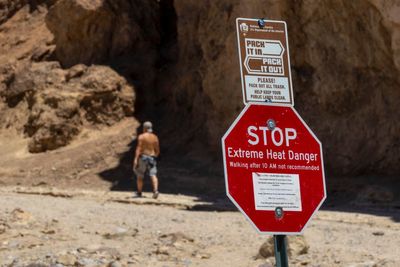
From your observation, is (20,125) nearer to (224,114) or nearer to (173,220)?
(224,114)

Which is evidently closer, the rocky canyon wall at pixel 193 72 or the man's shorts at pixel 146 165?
the man's shorts at pixel 146 165

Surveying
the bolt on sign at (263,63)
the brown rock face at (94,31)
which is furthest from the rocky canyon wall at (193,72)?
the bolt on sign at (263,63)

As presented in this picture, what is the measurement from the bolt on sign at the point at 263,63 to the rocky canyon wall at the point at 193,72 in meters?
9.51

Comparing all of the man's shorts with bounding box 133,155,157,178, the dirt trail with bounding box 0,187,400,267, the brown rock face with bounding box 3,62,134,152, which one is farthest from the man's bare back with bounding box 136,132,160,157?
the brown rock face with bounding box 3,62,134,152

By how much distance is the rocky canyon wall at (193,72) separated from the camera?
45.4 feet

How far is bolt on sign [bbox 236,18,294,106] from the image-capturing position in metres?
3.73

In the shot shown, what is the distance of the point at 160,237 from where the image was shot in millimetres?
9758

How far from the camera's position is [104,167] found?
1650cm

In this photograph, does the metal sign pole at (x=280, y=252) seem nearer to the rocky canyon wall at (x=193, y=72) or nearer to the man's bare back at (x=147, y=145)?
the rocky canyon wall at (x=193, y=72)

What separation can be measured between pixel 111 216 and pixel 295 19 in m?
5.69

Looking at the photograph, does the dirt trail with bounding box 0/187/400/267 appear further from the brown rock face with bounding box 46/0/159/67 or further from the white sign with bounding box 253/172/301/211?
the brown rock face with bounding box 46/0/159/67

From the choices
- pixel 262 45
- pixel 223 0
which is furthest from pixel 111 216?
pixel 262 45

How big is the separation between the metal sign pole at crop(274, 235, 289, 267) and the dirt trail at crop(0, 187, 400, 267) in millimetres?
4499

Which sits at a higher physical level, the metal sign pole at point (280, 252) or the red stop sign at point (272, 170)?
the red stop sign at point (272, 170)
